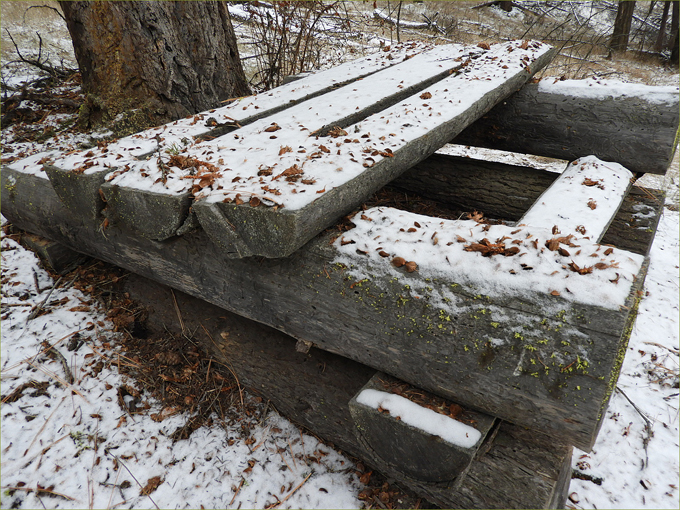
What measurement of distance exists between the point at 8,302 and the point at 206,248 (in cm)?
168

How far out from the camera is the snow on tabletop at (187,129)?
70.4 inches

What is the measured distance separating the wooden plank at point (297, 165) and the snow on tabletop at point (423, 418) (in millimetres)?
601

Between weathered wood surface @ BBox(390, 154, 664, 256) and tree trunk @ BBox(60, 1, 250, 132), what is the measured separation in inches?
75.7

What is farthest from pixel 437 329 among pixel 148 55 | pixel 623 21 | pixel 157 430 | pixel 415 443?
pixel 623 21

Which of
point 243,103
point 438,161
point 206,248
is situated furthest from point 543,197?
point 243,103

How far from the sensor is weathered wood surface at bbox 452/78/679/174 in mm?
2271

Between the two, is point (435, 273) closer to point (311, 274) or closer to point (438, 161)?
point (311, 274)

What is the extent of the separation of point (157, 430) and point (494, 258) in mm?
1733

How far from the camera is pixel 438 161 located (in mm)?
3111

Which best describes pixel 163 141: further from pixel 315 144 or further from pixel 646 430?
pixel 646 430

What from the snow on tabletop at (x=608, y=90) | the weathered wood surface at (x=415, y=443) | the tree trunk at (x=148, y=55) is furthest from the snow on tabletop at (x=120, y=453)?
the snow on tabletop at (x=608, y=90)

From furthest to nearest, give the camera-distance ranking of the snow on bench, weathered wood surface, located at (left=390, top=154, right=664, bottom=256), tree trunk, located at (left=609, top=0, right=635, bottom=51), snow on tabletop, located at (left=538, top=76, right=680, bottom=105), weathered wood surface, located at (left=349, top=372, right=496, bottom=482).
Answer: tree trunk, located at (left=609, top=0, right=635, bottom=51)
weathered wood surface, located at (left=390, top=154, right=664, bottom=256)
snow on tabletop, located at (left=538, top=76, right=680, bottom=105)
weathered wood surface, located at (left=349, top=372, right=496, bottom=482)
the snow on bench

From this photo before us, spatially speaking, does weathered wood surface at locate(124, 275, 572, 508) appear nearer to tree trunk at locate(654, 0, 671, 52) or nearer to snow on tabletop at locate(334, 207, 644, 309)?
snow on tabletop at locate(334, 207, 644, 309)

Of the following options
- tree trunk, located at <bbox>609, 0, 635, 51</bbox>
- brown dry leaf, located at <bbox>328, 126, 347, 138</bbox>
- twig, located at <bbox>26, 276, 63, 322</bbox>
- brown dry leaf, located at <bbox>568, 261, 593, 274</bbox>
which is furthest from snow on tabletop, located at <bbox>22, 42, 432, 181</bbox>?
tree trunk, located at <bbox>609, 0, 635, 51</bbox>
